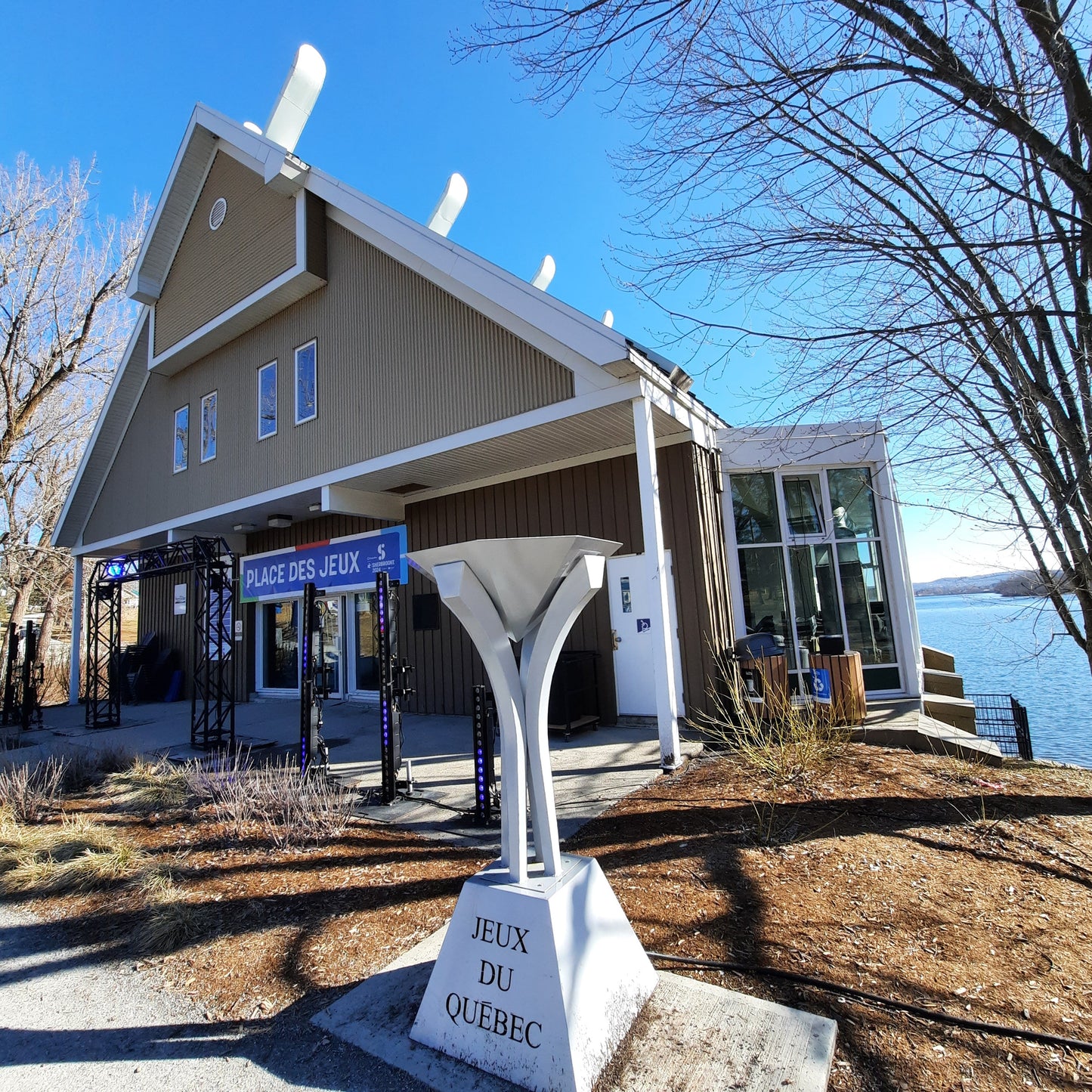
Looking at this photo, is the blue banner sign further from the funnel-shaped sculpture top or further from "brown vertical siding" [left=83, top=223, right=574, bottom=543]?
the funnel-shaped sculpture top

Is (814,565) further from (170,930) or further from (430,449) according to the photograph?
(170,930)

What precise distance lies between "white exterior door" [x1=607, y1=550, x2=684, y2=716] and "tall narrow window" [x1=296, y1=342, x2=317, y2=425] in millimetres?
5711

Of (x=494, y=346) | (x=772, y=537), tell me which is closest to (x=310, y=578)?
(x=494, y=346)

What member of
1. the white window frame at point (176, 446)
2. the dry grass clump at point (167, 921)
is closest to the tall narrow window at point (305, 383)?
the white window frame at point (176, 446)

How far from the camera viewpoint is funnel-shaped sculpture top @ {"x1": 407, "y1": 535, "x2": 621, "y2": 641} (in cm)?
270

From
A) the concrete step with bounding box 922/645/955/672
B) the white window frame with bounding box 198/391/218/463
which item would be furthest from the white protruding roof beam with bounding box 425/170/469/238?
the concrete step with bounding box 922/645/955/672

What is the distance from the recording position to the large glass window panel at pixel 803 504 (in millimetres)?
9367

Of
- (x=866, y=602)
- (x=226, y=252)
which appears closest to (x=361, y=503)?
(x=226, y=252)

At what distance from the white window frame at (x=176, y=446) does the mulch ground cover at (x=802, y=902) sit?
9.63m

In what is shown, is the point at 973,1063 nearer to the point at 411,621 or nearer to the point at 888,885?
the point at 888,885

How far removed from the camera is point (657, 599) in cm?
648

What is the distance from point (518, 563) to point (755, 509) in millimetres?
7488

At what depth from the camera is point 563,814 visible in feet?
17.1

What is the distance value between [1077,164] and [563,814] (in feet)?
18.3
